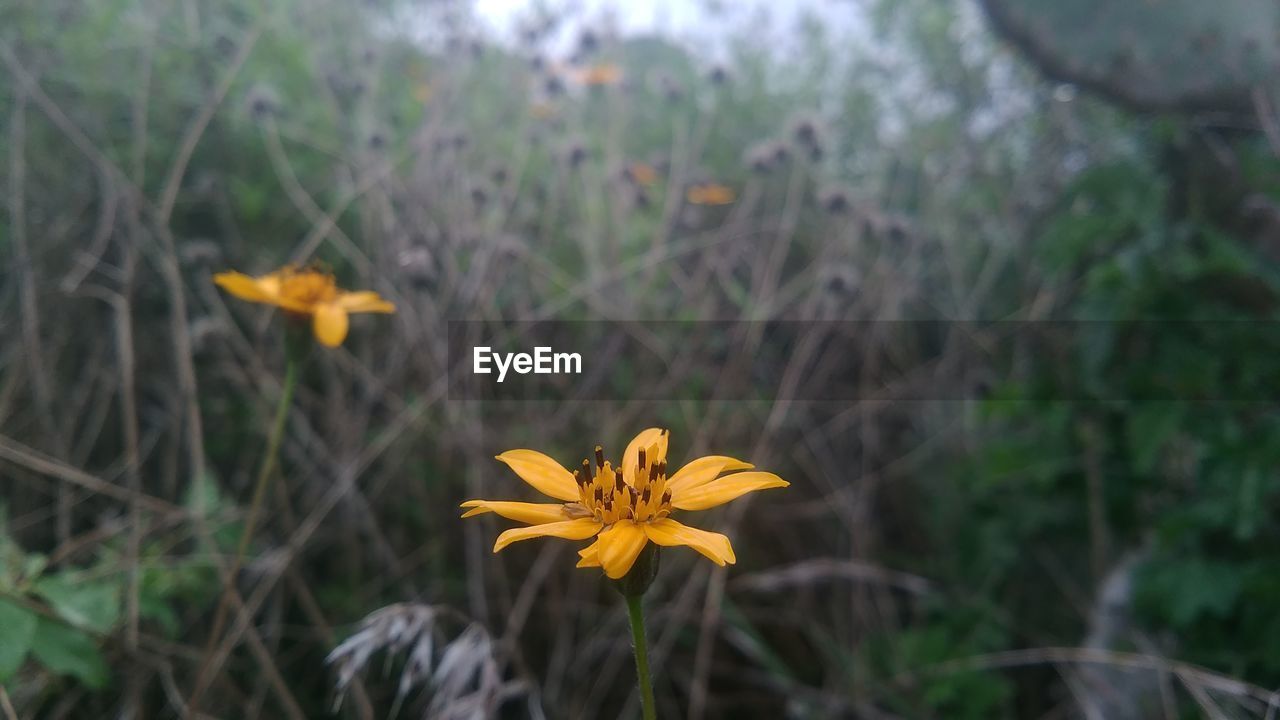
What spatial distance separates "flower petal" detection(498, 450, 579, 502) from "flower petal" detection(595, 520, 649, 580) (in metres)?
0.09

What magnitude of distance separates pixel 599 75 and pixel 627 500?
1.84 metres

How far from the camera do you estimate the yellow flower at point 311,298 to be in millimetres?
1048

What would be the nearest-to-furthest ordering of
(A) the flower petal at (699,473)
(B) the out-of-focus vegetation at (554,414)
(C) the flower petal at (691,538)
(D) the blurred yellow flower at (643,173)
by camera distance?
(C) the flower petal at (691,538)
(A) the flower petal at (699,473)
(B) the out-of-focus vegetation at (554,414)
(D) the blurred yellow flower at (643,173)

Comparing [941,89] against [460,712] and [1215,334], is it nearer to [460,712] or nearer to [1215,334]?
[1215,334]

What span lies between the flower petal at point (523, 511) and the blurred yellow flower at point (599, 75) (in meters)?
1.74

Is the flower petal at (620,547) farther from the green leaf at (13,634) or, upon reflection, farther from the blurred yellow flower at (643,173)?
the blurred yellow flower at (643,173)

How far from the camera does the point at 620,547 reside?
0.68 meters

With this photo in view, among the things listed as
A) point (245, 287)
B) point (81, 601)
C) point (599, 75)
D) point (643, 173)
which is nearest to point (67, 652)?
point (81, 601)

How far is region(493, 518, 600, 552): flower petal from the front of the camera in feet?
2.11

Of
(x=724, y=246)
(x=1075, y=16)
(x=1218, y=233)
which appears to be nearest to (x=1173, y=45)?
(x=1075, y=16)

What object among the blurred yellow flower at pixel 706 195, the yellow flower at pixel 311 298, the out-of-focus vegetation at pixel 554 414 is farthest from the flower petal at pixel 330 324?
the blurred yellow flower at pixel 706 195

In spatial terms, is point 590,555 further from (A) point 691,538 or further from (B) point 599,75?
(B) point 599,75

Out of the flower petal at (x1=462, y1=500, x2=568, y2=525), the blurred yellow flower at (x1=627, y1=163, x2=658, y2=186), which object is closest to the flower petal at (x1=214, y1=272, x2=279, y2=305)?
the flower petal at (x1=462, y1=500, x2=568, y2=525)

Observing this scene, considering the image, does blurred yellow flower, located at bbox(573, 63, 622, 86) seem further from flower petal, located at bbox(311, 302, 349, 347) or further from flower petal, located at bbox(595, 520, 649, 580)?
flower petal, located at bbox(595, 520, 649, 580)
